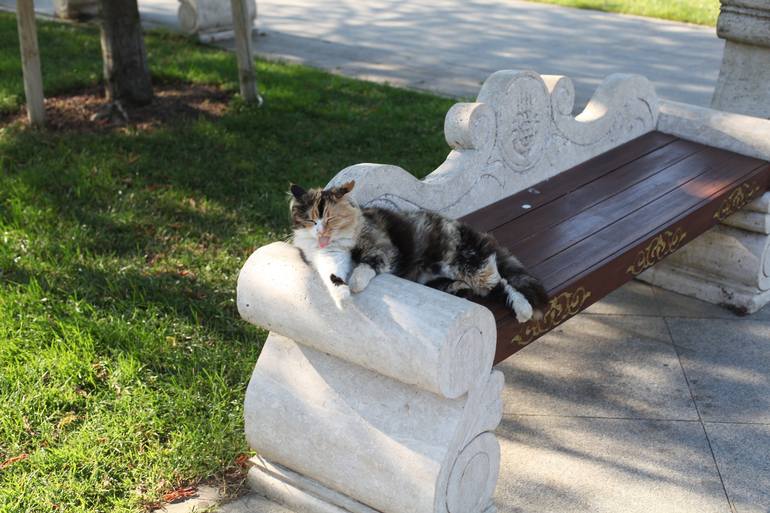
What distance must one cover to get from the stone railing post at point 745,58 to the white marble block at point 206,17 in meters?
5.82

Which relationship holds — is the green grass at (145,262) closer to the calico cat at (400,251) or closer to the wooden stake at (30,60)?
the wooden stake at (30,60)

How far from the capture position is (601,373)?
15.9ft

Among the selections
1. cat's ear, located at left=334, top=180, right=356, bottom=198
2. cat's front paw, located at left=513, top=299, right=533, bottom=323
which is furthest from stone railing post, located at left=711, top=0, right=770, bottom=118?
cat's ear, located at left=334, top=180, right=356, bottom=198

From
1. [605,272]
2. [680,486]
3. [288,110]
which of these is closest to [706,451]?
[680,486]

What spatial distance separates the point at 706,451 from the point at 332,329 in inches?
78.6

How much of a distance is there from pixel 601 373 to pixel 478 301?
1460 mm

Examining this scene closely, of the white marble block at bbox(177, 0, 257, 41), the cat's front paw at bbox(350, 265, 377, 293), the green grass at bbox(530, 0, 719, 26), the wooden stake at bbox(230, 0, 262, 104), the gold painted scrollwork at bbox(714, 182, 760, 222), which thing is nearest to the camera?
the cat's front paw at bbox(350, 265, 377, 293)

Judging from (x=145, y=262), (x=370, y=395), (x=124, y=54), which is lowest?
(x=145, y=262)

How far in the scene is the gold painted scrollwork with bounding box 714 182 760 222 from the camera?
4.95m

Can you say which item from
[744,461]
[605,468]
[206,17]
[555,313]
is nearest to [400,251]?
[555,313]

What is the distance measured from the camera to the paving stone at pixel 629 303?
5.52 m

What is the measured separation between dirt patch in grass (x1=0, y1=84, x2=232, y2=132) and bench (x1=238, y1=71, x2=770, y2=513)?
12.7 ft

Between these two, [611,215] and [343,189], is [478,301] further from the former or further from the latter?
[611,215]

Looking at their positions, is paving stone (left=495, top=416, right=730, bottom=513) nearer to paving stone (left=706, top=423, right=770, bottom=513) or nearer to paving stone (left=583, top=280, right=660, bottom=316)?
paving stone (left=706, top=423, right=770, bottom=513)
